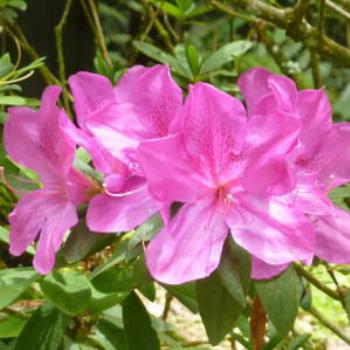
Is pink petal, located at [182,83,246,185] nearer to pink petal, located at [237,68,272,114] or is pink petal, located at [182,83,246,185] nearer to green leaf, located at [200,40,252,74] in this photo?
pink petal, located at [237,68,272,114]

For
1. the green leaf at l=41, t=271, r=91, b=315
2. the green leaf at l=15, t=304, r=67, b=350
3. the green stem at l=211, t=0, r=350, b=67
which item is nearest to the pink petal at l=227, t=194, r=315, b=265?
the green leaf at l=41, t=271, r=91, b=315

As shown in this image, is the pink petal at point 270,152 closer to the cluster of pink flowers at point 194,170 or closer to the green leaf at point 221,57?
the cluster of pink flowers at point 194,170

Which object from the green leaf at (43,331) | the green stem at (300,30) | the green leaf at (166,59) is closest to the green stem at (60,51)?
the green leaf at (166,59)

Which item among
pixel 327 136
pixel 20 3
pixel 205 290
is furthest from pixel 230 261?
pixel 20 3

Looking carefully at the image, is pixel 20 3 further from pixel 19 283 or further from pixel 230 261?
pixel 230 261

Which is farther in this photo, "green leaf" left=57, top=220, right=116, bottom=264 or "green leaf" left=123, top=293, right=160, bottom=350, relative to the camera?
"green leaf" left=123, top=293, right=160, bottom=350
